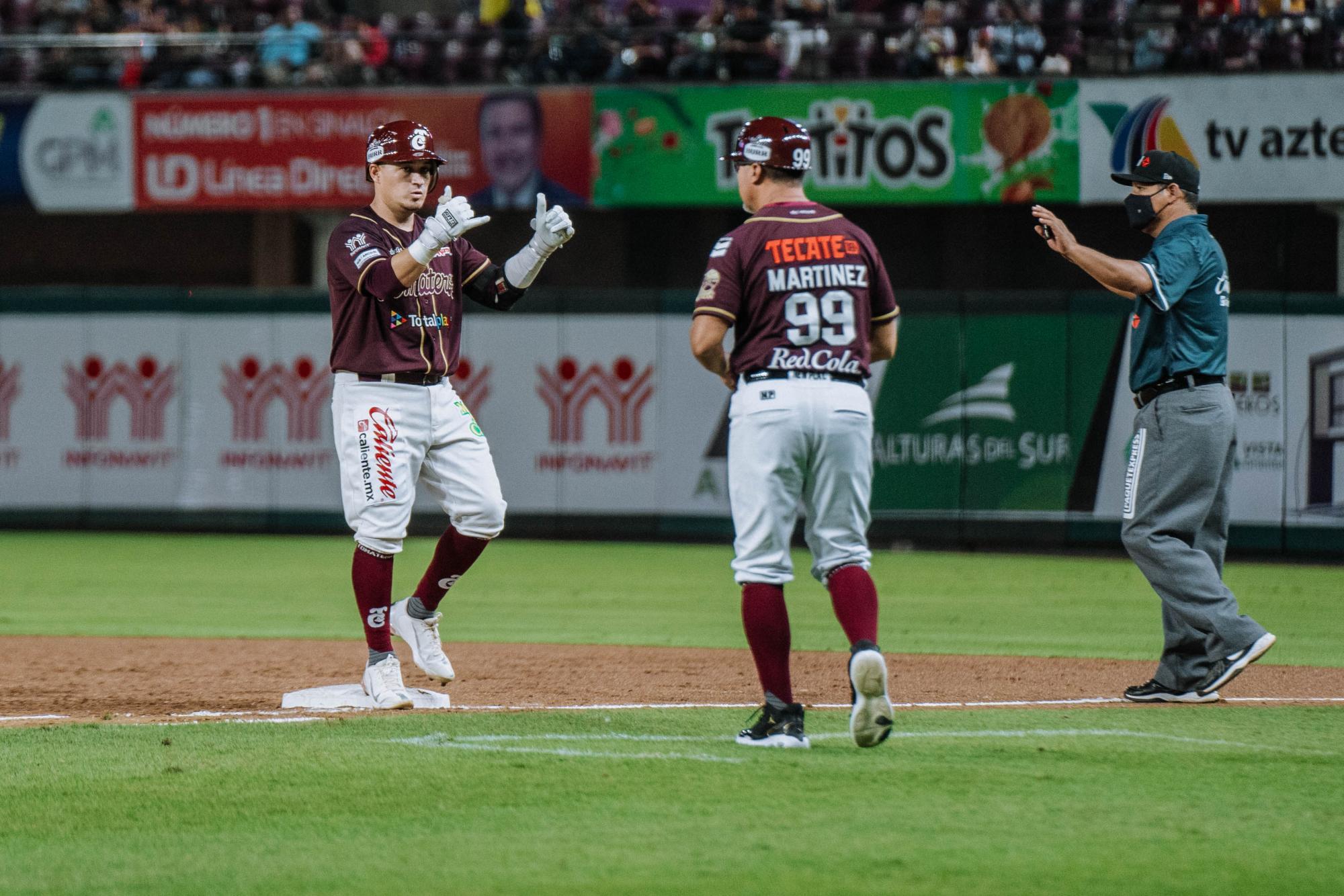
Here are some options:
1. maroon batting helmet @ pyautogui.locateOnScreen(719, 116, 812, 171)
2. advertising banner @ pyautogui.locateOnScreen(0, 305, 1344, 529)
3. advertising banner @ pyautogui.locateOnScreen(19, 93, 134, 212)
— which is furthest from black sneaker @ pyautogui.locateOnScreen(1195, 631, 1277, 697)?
advertising banner @ pyautogui.locateOnScreen(19, 93, 134, 212)

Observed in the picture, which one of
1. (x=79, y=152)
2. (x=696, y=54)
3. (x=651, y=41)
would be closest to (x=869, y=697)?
(x=696, y=54)

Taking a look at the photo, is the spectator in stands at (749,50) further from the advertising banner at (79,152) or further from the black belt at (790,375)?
the black belt at (790,375)

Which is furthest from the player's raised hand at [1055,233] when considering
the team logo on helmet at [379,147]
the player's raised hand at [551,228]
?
the team logo on helmet at [379,147]

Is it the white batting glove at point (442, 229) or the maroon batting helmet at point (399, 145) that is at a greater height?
the maroon batting helmet at point (399, 145)

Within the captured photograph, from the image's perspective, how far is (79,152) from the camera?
790 inches

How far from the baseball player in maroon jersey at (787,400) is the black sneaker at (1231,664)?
1.96m

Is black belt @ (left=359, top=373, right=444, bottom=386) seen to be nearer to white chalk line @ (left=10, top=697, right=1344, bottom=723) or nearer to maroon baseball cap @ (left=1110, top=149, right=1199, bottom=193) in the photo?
white chalk line @ (left=10, top=697, right=1344, bottom=723)

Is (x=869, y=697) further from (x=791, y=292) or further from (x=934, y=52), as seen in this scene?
(x=934, y=52)

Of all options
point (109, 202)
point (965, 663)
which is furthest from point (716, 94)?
point (965, 663)

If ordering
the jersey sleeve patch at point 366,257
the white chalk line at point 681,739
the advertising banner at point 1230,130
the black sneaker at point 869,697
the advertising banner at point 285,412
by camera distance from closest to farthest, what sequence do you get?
the black sneaker at point 869,697 → the white chalk line at point 681,739 → the jersey sleeve patch at point 366,257 → the advertising banner at point 1230,130 → the advertising banner at point 285,412

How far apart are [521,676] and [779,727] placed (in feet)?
9.10

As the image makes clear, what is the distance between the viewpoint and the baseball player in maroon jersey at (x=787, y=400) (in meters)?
5.47

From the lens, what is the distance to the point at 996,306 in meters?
17.1

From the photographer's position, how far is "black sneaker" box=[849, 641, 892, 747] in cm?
521
